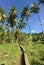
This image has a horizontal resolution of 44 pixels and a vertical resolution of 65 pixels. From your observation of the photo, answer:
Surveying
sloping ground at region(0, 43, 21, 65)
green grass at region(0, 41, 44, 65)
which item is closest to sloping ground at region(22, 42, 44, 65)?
green grass at region(0, 41, 44, 65)

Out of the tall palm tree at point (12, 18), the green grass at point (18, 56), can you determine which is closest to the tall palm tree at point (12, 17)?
the tall palm tree at point (12, 18)

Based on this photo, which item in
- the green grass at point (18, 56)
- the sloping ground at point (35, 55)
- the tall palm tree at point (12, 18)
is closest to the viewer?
the sloping ground at point (35, 55)

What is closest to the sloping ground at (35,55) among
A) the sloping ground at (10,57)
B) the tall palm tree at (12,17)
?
the sloping ground at (10,57)

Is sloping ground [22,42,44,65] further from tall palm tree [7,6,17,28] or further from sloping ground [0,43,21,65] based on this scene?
tall palm tree [7,6,17,28]

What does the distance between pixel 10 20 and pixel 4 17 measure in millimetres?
3311

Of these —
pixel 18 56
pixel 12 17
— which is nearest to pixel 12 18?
pixel 12 17

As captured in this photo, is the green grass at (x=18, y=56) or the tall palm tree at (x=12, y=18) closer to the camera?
the green grass at (x=18, y=56)

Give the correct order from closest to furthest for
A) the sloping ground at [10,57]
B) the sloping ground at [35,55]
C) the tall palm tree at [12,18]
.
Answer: the sloping ground at [35,55] → the sloping ground at [10,57] → the tall palm tree at [12,18]

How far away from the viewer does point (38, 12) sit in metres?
59.1

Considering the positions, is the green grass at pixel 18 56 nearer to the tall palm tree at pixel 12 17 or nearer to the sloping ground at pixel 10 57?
the sloping ground at pixel 10 57

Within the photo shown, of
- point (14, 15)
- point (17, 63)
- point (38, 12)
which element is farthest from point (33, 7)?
point (17, 63)

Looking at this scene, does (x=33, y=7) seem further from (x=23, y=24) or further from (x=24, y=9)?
(x=23, y=24)

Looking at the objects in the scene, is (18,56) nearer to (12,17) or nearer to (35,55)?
(35,55)

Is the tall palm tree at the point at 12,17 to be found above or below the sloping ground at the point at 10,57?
above
